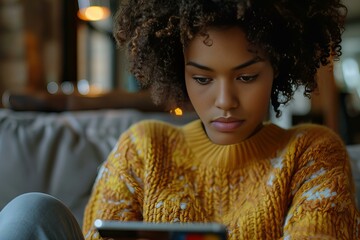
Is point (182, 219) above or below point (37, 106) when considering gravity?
below

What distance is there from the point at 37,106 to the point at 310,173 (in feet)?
3.89

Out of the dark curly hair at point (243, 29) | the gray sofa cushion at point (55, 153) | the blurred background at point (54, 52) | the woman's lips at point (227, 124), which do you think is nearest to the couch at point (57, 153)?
the gray sofa cushion at point (55, 153)

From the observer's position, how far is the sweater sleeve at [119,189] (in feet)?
3.27

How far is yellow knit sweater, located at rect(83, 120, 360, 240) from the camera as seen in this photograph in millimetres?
920

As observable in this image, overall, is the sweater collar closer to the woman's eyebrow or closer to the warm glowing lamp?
the woman's eyebrow

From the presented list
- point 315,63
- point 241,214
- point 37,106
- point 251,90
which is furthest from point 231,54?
point 37,106

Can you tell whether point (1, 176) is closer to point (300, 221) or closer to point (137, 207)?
point (137, 207)

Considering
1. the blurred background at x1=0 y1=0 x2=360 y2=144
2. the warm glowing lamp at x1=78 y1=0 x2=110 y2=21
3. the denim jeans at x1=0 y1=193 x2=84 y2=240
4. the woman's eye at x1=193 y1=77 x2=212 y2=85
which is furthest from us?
A: the blurred background at x1=0 y1=0 x2=360 y2=144

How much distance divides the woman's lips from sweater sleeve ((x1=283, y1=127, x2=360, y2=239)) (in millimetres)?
130

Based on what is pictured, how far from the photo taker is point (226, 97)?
0.87 m

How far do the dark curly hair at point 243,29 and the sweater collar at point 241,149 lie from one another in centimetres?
6

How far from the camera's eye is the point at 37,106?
1.89 metres

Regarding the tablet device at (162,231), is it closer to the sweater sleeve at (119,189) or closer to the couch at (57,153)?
the sweater sleeve at (119,189)

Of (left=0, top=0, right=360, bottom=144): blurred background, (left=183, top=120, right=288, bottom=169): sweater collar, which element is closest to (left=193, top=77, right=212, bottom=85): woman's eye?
(left=183, top=120, right=288, bottom=169): sweater collar
